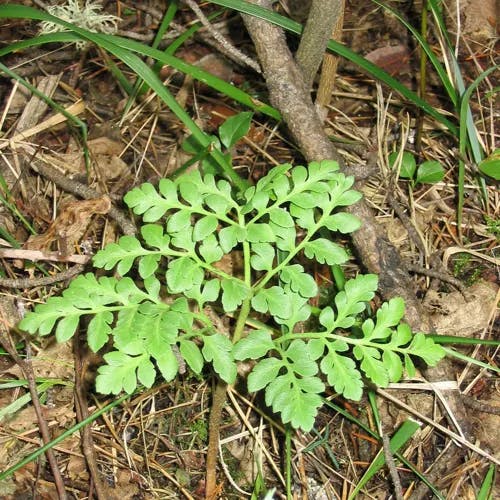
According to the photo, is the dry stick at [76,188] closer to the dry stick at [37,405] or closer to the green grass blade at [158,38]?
the green grass blade at [158,38]

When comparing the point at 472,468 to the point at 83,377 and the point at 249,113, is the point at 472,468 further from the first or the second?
the point at 249,113

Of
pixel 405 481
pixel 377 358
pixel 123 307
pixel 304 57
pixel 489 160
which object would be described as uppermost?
pixel 304 57

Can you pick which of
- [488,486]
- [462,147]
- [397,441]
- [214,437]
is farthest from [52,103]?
[488,486]

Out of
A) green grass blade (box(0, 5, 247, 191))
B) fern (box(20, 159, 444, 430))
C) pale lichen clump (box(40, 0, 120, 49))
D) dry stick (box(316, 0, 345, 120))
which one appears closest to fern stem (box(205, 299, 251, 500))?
fern (box(20, 159, 444, 430))

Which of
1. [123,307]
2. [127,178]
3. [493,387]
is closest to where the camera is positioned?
[123,307]

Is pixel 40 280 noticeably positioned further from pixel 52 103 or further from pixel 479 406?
pixel 479 406

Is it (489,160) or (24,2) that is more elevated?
(24,2)

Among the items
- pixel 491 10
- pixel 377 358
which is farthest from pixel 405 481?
pixel 491 10

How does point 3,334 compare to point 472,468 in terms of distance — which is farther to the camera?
point 3,334
